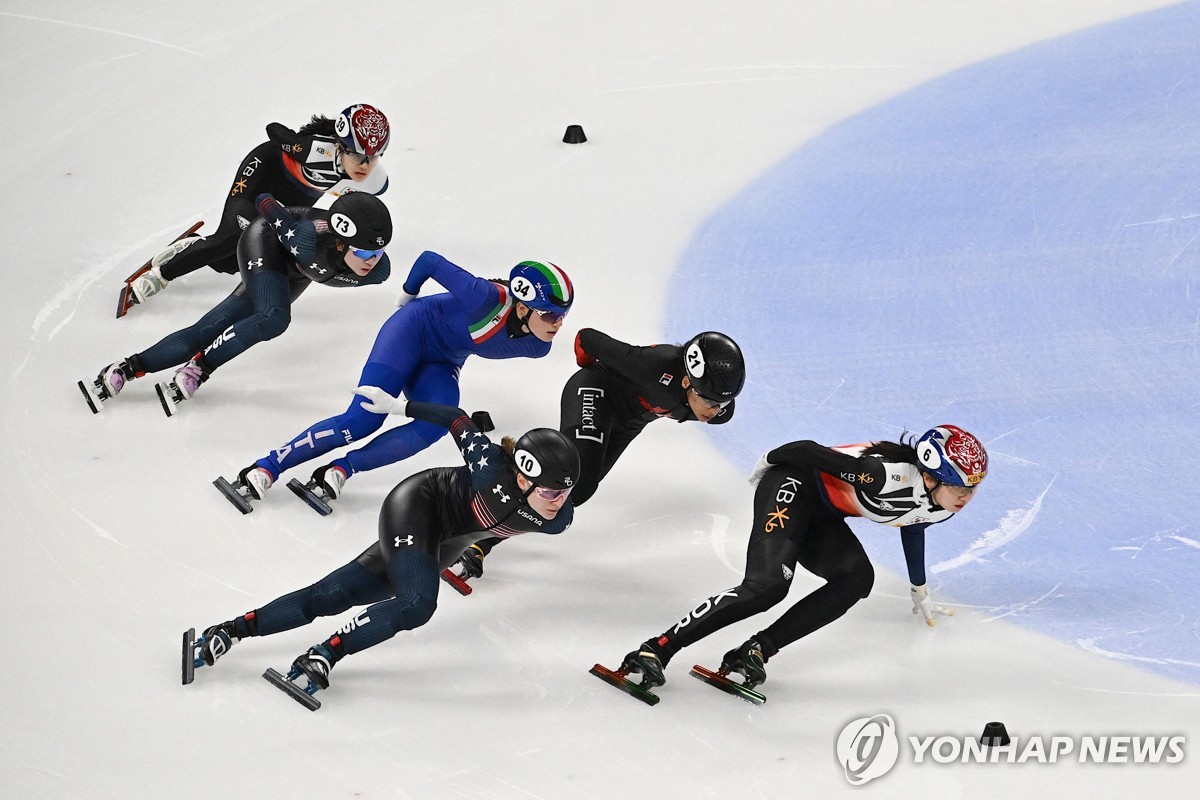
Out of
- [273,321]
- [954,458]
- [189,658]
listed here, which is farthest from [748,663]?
[273,321]

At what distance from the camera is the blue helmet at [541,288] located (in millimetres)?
6582

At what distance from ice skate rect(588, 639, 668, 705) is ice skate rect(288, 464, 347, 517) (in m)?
1.75

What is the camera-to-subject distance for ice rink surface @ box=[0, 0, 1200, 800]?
5.45 m

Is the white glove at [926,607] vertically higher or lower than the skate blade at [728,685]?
higher

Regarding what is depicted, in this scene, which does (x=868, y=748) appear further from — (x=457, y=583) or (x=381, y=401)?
(x=381, y=401)

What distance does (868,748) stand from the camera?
213 inches

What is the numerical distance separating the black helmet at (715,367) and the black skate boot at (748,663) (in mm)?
1073

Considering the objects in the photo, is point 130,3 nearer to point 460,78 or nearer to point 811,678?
point 460,78

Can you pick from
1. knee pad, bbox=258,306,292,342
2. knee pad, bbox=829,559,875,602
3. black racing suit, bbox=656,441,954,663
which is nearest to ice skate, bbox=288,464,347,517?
knee pad, bbox=258,306,292,342

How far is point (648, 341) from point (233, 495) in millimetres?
2584

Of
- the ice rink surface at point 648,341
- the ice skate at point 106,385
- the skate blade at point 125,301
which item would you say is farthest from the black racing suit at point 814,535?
the skate blade at point 125,301

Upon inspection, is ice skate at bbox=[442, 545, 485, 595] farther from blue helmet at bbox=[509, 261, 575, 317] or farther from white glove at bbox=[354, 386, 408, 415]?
blue helmet at bbox=[509, 261, 575, 317]

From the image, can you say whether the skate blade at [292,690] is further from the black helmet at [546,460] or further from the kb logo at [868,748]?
the kb logo at [868,748]

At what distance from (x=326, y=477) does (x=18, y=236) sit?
3560mm
